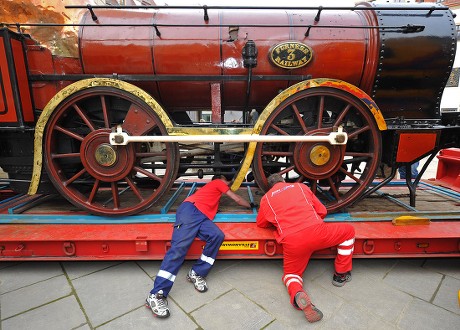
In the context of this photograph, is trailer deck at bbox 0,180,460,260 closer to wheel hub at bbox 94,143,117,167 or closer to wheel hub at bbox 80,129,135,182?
wheel hub at bbox 80,129,135,182

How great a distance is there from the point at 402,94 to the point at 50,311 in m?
4.08

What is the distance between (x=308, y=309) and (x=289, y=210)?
82cm

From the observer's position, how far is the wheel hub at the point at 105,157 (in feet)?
9.20

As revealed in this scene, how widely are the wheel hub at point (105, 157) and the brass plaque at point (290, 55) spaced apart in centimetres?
180

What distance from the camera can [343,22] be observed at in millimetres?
2947

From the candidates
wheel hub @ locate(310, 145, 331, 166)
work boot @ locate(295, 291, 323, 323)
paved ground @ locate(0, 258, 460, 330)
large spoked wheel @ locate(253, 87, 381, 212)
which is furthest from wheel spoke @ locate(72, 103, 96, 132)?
work boot @ locate(295, 291, 323, 323)

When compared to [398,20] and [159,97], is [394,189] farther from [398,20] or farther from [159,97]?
[159,97]

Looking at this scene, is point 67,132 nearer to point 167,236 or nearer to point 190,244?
point 167,236

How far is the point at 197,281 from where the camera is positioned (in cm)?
247

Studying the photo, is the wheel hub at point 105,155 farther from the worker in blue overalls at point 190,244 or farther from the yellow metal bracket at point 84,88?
the worker in blue overalls at point 190,244

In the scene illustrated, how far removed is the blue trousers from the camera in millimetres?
2345

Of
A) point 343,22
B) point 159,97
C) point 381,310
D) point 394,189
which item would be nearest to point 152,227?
point 159,97

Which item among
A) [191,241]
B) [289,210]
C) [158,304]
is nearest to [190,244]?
[191,241]

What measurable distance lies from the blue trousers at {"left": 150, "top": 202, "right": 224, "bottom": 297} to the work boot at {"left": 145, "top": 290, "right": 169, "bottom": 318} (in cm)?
8
